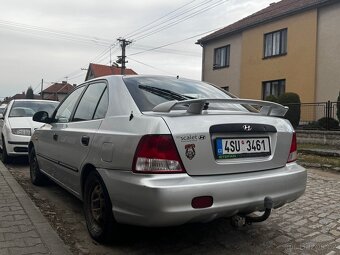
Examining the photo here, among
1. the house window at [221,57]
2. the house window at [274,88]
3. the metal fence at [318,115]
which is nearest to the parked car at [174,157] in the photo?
the metal fence at [318,115]

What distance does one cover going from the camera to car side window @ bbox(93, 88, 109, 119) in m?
3.92

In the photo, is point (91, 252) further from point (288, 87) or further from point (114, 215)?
point (288, 87)

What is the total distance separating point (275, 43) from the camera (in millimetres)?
20844

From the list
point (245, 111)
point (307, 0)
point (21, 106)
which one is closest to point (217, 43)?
point (307, 0)

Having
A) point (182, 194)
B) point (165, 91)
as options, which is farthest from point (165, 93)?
point (182, 194)

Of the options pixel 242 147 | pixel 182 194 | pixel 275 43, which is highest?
pixel 275 43

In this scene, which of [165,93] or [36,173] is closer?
[165,93]

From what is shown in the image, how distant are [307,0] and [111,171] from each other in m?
18.8

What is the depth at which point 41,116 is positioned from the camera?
571 centimetres

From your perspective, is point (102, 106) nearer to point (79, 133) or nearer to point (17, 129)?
point (79, 133)

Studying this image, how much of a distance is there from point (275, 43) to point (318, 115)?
606 cm

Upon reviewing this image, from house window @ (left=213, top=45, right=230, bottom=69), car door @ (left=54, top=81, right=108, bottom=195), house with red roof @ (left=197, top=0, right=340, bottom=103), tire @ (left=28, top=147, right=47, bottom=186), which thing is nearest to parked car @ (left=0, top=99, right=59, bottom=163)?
tire @ (left=28, top=147, right=47, bottom=186)

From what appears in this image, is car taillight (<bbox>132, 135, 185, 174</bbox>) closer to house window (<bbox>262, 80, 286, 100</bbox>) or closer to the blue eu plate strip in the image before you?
the blue eu plate strip

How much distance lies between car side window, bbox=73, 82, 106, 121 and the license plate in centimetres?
152
